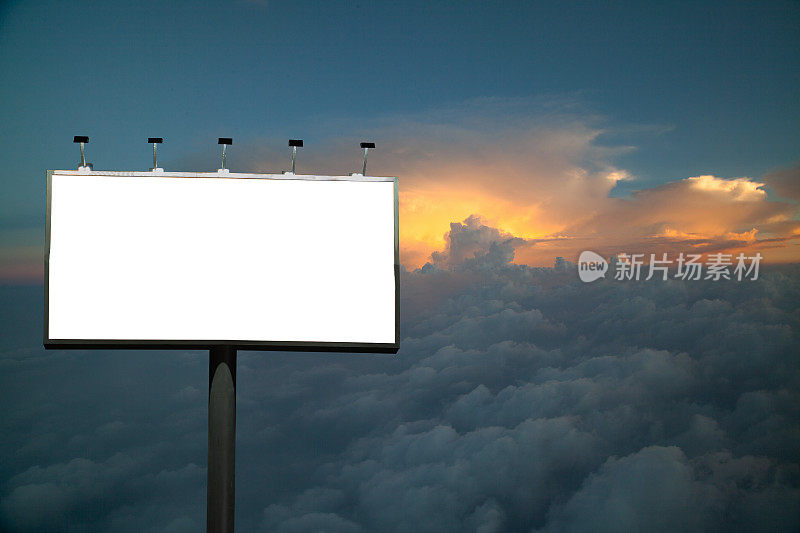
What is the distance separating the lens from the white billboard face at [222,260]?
334 centimetres

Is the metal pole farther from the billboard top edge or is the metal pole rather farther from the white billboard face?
the billboard top edge

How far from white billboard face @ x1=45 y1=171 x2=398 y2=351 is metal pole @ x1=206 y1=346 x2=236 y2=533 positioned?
221 mm

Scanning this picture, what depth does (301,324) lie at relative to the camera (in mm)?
3434

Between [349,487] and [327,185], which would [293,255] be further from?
[349,487]

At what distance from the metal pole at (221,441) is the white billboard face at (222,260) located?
22cm

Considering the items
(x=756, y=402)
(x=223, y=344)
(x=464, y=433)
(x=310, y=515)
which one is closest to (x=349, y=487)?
(x=310, y=515)

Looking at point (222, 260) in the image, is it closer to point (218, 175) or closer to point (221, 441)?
point (218, 175)

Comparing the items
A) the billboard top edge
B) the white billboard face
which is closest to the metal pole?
the white billboard face

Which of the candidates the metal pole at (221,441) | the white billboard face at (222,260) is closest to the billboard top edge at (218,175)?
the white billboard face at (222,260)

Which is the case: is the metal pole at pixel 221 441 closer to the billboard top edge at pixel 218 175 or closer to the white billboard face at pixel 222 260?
the white billboard face at pixel 222 260

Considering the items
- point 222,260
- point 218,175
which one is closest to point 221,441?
point 222,260

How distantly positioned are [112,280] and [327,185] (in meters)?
1.48

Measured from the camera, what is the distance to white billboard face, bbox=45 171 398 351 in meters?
3.34

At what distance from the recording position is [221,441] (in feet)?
11.4
